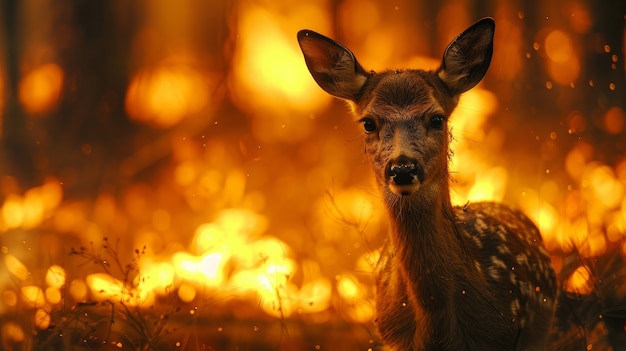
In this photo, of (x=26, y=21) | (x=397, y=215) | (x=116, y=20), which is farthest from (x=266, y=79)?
(x=397, y=215)

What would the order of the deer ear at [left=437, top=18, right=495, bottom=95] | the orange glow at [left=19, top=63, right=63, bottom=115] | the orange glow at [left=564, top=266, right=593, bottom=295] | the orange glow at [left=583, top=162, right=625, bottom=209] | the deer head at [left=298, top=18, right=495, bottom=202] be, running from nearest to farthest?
the deer head at [left=298, top=18, right=495, bottom=202], the deer ear at [left=437, top=18, right=495, bottom=95], the orange glow at [left=564, top=266, right=593, bottom=295], the orange glow at [left=19, top=63, right=63, bottom=115], the orange glow at [left=583, top=162, right=625, bottom=209]

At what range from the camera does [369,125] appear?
3953 millimetres

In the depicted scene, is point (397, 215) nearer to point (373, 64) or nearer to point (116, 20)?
point (373, 64)

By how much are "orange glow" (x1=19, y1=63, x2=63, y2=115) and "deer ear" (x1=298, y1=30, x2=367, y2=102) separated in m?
2.57

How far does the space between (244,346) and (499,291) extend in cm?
208

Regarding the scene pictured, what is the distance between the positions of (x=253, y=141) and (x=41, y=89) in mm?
1583

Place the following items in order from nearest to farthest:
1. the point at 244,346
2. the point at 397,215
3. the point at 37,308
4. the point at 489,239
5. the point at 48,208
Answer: the point at 397,215 < the point at 489,239 < the point at 37,308 < the point at 244,346 < the point at 48,208

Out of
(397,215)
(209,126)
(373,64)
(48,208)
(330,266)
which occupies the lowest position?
(397,215)

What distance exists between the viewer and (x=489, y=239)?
171 inches

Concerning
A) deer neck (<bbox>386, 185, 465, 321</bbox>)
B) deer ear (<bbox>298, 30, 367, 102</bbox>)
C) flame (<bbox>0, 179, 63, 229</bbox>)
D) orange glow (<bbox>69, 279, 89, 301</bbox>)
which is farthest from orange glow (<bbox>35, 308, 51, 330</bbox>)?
deer neck (<bbox>386, 185, 465, 321</bbox>)

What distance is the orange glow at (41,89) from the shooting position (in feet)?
19.6

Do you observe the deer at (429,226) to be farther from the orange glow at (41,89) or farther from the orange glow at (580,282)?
the orange glow at (41,89)

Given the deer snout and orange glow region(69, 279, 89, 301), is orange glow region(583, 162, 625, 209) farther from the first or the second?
orange glow region(69, 279, 89, 301)

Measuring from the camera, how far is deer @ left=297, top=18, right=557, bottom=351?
3.71m
